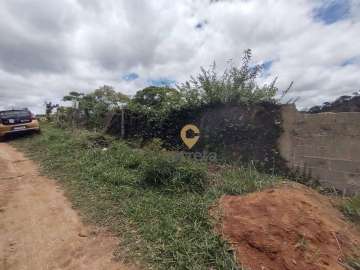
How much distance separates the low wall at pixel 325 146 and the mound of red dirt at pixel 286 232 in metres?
1.18

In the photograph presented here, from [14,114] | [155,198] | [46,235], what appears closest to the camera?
[46,235]

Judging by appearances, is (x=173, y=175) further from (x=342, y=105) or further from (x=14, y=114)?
(x=14, y=114)

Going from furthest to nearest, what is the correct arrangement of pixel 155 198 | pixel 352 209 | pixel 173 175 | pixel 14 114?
pixel 14 114
pixel 173 175
pixel 155 198
pixel 352 209

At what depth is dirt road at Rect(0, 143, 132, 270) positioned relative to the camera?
2607 mm

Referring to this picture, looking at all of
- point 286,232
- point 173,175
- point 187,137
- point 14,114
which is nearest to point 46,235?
point 173,175

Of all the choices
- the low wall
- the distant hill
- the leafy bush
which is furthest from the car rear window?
the distant hill

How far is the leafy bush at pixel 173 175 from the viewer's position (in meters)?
4.23

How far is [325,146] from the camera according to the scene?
14.9 feet

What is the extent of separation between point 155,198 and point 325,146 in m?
3.32

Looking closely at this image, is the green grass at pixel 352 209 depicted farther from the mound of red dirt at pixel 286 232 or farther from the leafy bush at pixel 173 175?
the leafy bush at pixel 173 175

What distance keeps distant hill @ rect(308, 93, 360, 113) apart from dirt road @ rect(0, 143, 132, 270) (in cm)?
563

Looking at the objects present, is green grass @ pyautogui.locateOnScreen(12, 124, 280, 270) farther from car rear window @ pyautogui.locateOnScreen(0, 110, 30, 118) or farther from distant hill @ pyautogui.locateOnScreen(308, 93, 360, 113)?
Result: car rear window @ pyautogui.locateOnScreen(0, 110, 30, 118)

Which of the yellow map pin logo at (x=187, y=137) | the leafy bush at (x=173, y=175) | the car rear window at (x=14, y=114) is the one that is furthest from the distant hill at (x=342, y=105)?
the car rear window at (x=14, y=114)

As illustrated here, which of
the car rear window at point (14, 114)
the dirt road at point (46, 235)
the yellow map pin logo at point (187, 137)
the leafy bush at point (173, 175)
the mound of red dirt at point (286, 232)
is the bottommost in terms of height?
the dirt road at point (46, 235)
